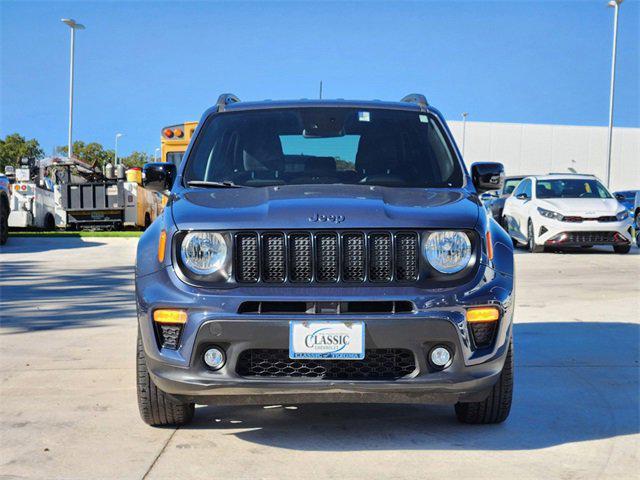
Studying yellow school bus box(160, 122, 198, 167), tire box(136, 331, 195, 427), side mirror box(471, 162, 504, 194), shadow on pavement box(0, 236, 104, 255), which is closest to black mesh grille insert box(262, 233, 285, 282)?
Result: tire box(136, 331, 195, 427)

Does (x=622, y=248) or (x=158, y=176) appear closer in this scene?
(x=158, y=176)

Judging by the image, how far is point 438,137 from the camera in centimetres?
575

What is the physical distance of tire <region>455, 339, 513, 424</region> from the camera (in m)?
4.75

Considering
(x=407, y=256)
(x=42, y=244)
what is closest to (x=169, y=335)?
(x=407, y=256)

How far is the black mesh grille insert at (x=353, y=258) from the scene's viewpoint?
14.2 ft

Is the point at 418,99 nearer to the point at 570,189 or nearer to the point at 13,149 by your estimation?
the point at 570,189

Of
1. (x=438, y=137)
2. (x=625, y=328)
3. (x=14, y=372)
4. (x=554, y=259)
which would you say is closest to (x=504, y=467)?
(x=438, y=137)

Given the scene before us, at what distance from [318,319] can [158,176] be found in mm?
1976

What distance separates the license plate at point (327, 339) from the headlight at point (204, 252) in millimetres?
488

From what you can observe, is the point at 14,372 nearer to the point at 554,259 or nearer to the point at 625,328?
the point at 625,328

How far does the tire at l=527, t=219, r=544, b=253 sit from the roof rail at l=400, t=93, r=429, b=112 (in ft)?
40.7

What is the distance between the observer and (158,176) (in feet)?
18.8

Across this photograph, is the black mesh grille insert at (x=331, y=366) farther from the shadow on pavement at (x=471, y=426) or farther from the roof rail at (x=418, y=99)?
the roof rail at (x=418, y=99)

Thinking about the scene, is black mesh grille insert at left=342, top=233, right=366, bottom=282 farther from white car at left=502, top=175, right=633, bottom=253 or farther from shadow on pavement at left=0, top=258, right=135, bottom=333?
white car at left=502, top=175, right=633, bottom=253
